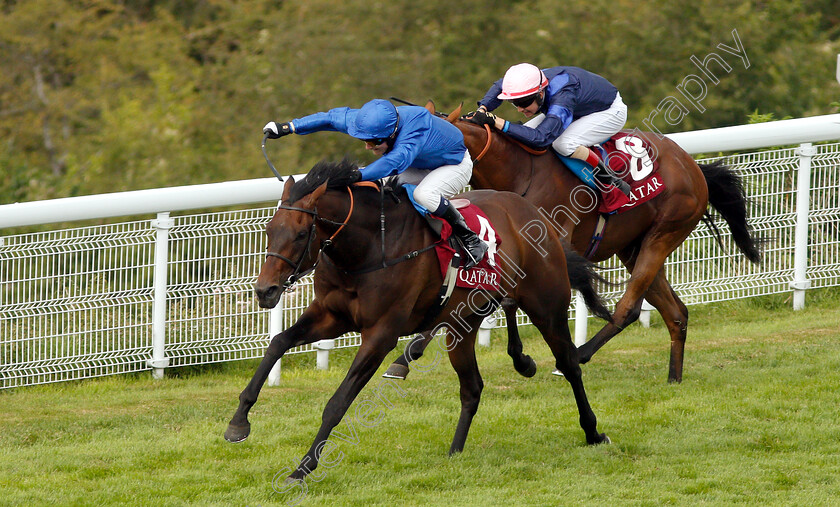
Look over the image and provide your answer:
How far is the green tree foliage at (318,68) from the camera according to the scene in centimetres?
1606

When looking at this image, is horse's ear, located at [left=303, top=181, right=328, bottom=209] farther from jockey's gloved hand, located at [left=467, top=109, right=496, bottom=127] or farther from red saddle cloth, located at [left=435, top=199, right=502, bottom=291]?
jockey's gloved hand, located at [left=467, top=109, right=496, bottom=127]

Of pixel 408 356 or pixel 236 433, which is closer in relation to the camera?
pixel 236 433

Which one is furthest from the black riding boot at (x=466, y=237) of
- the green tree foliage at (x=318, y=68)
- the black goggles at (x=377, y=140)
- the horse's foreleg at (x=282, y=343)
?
the green tree foliage at (x=318, y=68)

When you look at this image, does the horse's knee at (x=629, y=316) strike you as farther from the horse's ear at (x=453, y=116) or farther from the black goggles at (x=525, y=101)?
the horse's ear at (x=453, y=116)

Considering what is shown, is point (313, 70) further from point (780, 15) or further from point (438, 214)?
point (438, 214)

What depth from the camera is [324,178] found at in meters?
4.87

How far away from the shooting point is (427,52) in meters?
17.7

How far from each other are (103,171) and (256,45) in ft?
11.5

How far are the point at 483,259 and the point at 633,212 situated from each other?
1671 millimetres

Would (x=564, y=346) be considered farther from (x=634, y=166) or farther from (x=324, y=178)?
(x=324, y=178)

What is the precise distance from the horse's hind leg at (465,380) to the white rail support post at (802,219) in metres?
3.80


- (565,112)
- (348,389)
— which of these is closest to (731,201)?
(565,112)

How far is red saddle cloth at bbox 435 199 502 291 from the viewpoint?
17.4 ft

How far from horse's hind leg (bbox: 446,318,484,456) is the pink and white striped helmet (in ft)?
4.52
